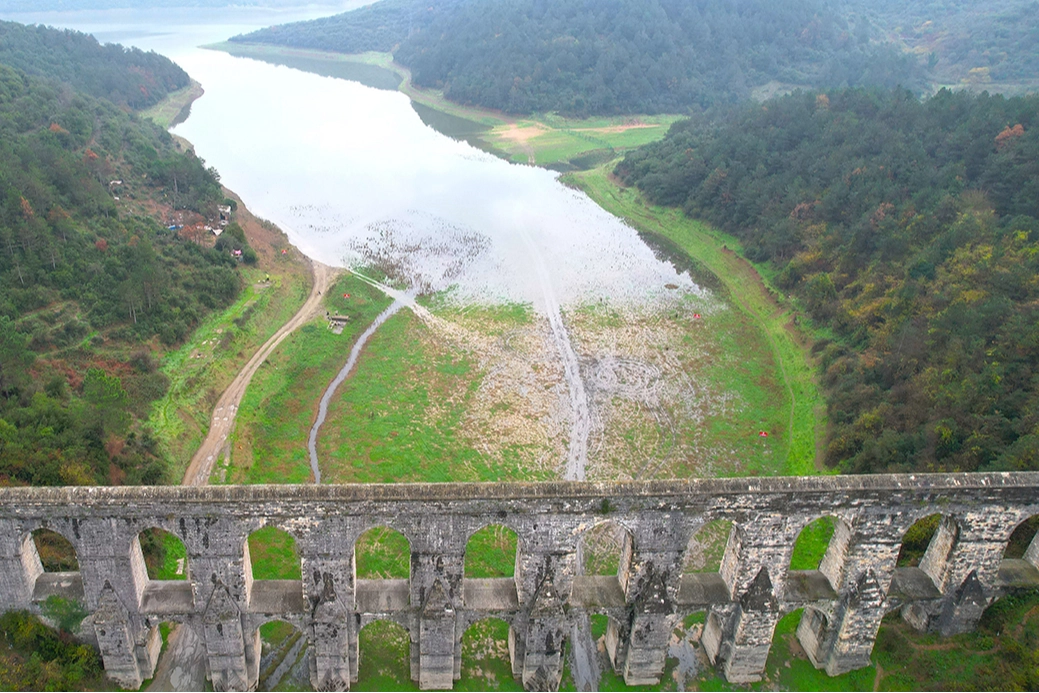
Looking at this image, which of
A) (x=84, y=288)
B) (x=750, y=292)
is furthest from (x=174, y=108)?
(x=750, y=292)

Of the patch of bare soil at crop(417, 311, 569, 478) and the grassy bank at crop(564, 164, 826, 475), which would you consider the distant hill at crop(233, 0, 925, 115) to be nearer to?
the grassy bank at crop(564, 164, 826, 475)

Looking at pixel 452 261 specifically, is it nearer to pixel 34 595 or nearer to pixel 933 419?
pixel 933 419

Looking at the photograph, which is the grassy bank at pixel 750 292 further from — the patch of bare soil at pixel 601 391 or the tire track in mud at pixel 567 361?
the tire track in mud at pixel 567 361

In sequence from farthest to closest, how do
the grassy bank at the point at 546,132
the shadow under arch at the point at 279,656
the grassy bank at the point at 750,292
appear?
the grassy bank at the point at 546,132, the grassy bank at the point at 750,292, the shadow under arch at the point at 279,656

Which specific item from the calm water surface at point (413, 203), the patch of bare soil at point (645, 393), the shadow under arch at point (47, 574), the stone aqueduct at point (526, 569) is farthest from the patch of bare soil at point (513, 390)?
the shadow under arch at point (47, 574)

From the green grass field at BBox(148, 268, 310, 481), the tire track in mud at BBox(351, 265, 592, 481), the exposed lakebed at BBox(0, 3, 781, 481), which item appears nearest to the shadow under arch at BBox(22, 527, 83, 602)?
the green grass field at BBox(148, 268, 310, 481)

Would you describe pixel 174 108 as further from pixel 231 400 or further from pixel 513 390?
pixel 513 390

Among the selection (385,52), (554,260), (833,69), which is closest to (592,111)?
(833,69)
